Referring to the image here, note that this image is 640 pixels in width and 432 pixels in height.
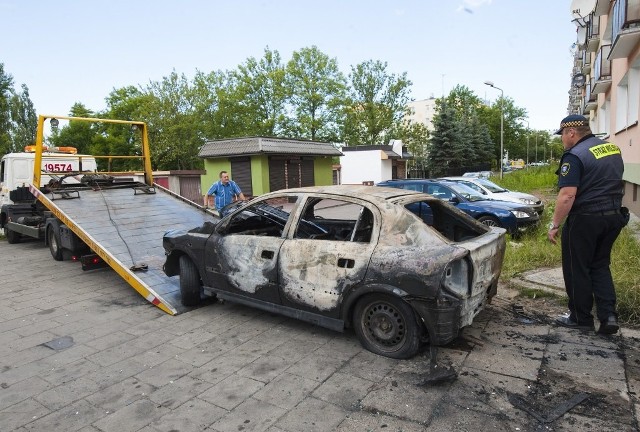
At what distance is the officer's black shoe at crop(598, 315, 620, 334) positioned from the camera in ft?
12.8

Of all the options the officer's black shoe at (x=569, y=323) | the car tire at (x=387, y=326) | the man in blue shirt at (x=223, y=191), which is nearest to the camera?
the car tire at (x=387, y=326)

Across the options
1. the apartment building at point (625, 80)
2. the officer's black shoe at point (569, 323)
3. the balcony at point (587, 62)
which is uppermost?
the balcony at point (587, 62)

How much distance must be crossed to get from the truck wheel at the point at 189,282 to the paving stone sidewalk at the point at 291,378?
28 cm

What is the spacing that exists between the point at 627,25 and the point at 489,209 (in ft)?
16.0

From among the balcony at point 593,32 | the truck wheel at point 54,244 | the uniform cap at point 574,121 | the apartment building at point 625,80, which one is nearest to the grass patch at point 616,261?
the apartment building at point 625,80

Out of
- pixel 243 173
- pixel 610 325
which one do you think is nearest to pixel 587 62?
pixel 243 173

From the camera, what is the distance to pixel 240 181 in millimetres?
19500

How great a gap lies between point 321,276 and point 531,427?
2.02 m

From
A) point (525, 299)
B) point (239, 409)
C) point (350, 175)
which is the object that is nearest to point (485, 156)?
point (350, 175)

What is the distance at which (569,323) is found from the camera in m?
4.25

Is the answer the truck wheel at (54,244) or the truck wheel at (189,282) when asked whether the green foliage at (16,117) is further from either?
the truck wheel at (189,282)

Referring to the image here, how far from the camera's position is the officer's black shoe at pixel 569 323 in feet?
13.7

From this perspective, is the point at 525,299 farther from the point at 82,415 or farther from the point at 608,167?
the point at 82,415

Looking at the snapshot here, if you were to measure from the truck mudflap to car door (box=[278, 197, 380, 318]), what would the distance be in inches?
73.8
